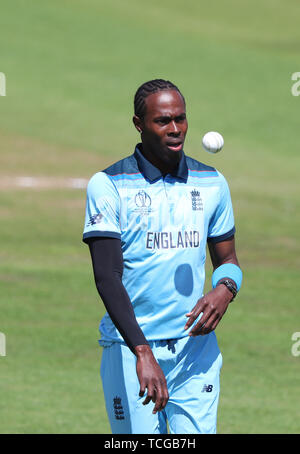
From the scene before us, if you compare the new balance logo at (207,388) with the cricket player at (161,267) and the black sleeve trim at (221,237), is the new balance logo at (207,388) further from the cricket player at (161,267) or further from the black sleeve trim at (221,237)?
the black sleeve trim at (221,237)

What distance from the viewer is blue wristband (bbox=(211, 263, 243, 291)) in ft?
18.0

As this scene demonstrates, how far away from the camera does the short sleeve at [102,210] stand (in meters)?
5.23

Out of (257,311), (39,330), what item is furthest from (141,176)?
(257,311)

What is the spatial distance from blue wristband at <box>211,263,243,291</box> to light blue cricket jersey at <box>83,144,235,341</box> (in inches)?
3.6

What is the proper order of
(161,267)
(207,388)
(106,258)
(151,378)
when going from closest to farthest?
(151,378), (106,258), (161,267), (207,388)

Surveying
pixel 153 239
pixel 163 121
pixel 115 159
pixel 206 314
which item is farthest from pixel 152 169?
pixel 115 159

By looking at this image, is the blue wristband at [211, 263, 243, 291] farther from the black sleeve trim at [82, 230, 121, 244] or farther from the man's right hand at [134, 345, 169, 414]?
the man's right hand at [134, 345, 169, 414]

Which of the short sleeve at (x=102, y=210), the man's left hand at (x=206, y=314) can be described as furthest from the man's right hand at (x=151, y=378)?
the short sleeve at (x=102, y=210)

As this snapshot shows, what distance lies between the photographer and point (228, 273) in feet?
18.1

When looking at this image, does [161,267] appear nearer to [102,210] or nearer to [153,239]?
[153,239]

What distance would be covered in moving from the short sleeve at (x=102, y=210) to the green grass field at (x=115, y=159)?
4.61 meters

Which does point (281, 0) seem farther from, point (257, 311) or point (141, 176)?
point (141, 176)

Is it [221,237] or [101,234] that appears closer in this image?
[101,234]

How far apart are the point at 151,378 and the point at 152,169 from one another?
3.71 ft
